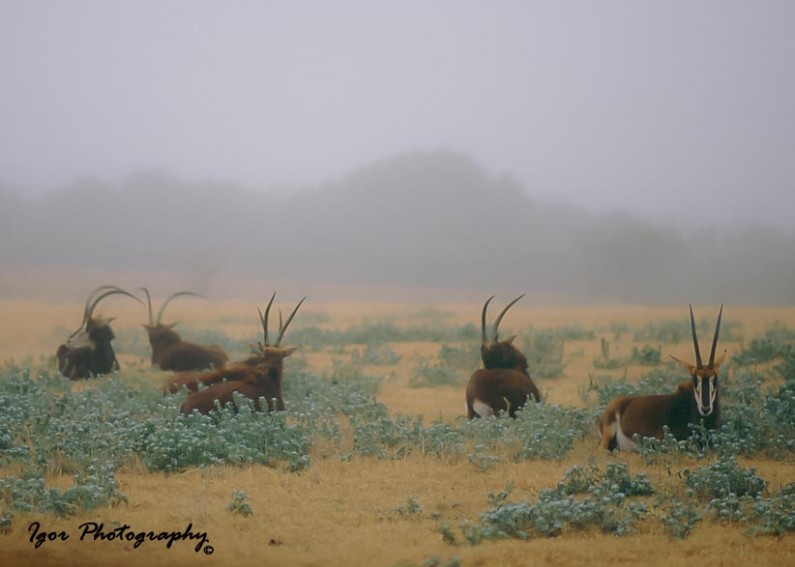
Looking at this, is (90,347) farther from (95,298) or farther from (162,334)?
(162,334)

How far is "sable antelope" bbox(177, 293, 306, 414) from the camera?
7.48 meters

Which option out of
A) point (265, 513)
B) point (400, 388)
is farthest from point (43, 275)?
point (265, 513)

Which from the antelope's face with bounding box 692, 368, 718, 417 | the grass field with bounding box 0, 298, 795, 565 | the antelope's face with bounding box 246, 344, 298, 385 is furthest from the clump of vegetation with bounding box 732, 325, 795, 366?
the antelope's face with bounding box 246, 344, 298, 385

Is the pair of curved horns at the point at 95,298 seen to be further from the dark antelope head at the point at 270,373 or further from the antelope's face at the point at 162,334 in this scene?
the dark antelope head at the point at 270,373

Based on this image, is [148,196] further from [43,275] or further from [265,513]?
[265,513]

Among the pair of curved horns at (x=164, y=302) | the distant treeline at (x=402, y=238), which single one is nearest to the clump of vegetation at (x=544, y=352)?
the distant treeline at (x=402, y=238)

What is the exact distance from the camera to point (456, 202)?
365 inches

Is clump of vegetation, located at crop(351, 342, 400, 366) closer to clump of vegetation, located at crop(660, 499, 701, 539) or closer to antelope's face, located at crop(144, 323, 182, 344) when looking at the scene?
antelope's face, located at crop(144, 323, 182, 344)

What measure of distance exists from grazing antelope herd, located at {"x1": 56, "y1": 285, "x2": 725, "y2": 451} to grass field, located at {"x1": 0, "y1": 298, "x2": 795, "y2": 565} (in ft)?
0.90

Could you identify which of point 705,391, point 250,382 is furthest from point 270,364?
point 705,391

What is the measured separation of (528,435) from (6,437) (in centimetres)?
392

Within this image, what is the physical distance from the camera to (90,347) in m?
11.4

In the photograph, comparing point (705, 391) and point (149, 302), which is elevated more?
point (149, 302)

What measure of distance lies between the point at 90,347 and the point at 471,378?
18.4 ft
